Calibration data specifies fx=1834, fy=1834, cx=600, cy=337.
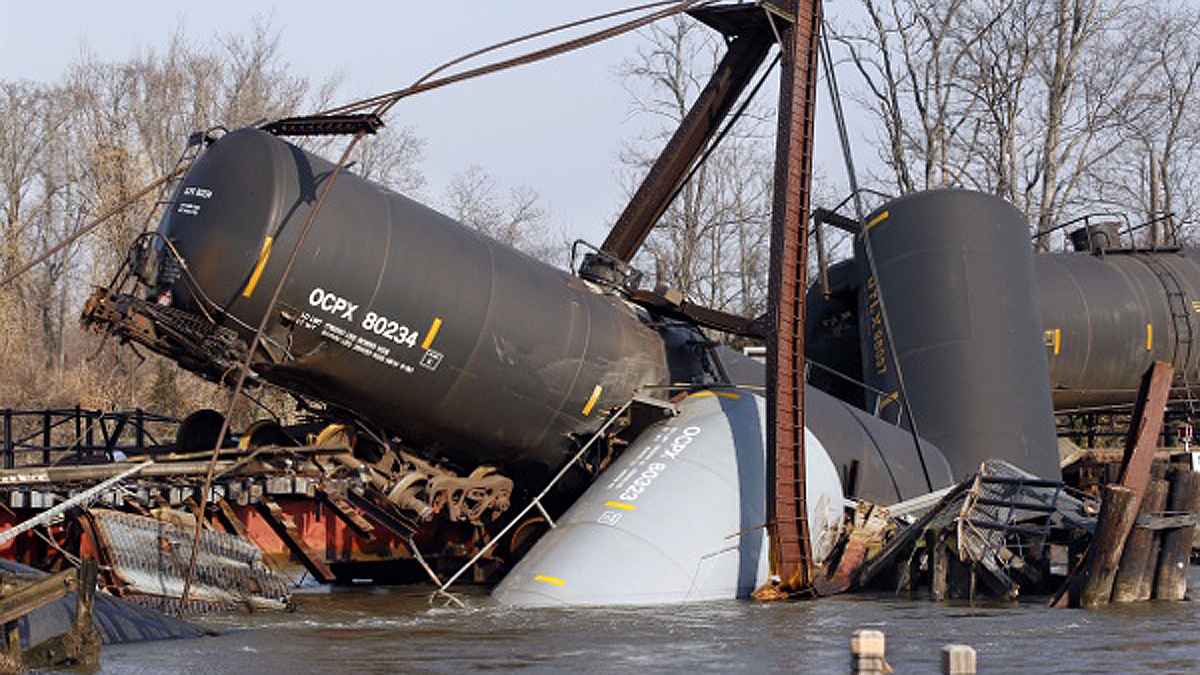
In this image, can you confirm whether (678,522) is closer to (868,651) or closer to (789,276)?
(789,276)

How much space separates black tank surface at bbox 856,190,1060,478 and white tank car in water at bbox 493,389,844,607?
3.90 m

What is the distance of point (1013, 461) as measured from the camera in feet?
78.8

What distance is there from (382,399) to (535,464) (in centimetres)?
256

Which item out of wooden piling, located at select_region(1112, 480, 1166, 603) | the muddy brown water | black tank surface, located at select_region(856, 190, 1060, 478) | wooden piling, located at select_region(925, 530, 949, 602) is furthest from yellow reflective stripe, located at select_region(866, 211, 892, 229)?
wooden piling, located at select_region(1112, 480, 1166, 603)

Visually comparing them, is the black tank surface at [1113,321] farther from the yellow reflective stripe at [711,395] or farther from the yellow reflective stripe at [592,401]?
the yellow reflective stripe at [592,401]

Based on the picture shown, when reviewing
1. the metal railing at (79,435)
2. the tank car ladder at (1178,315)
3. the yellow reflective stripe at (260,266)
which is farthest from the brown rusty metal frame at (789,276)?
the tank car ladder at (1178,315)

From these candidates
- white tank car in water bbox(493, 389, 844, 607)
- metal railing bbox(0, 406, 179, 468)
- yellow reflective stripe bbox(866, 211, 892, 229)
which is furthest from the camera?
yellow reflective stripe bbox(866, 211, 892, 229)

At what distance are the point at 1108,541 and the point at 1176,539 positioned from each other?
41.5 inches

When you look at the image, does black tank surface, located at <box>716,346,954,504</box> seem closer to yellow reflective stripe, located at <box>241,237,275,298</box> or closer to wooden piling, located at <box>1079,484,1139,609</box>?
wooden piling, located at <box>1079,484,1139,609</box>

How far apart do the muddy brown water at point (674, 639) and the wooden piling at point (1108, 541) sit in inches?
13.6

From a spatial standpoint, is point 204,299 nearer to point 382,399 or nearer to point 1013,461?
point 382,399

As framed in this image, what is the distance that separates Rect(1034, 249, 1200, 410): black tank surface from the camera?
29.2m

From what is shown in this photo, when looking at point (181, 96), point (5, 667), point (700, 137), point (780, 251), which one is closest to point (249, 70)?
point (181, 96)

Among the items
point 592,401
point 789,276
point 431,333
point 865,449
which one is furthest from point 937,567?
point 431,333
